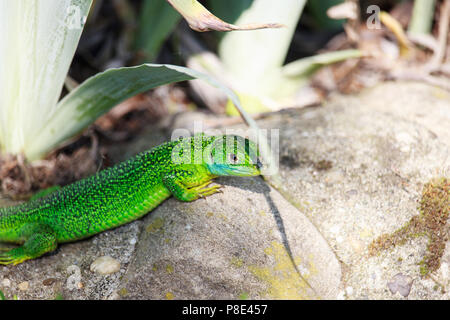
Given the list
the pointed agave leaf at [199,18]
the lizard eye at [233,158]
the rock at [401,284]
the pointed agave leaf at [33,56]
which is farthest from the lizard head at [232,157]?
the pointed agave leaf at [33,56]

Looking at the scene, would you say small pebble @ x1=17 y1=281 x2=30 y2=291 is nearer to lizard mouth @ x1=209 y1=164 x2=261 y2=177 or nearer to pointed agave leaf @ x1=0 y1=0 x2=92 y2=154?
pointed agave leaf @ x1=0 y1=0 x2=92 y2=154

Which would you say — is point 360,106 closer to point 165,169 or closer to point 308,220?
point 308,220

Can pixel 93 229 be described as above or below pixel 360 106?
below

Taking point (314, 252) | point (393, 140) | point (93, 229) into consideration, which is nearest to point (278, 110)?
point (393, 140)

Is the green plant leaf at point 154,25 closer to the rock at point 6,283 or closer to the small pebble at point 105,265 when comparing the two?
the small pebble at point 105,265

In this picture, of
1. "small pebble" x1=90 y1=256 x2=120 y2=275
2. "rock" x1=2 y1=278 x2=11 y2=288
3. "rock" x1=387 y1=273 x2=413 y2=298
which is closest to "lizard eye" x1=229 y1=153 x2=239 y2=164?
"small pebble" x1=90 y1=256 x2=120 y2=275
